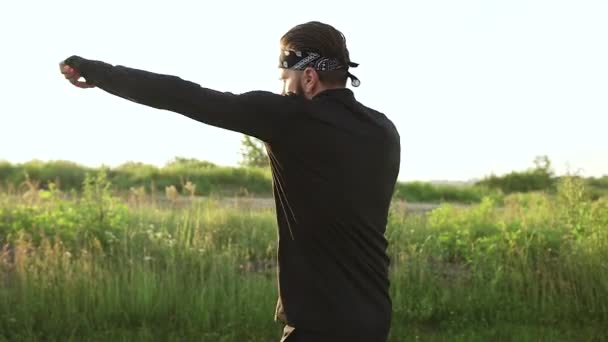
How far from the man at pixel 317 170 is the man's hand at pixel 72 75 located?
0.61 feet

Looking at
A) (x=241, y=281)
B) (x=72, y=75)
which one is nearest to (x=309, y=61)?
Result: (x=72, y=75)

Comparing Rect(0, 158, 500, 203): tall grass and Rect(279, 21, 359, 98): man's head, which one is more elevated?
Rect(0, 158, 500, 203): tall grass

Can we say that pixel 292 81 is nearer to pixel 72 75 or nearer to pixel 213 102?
pixel 213 102

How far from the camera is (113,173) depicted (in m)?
22.0

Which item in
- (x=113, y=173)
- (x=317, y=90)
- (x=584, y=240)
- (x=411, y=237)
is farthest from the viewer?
(x=113, y=173)

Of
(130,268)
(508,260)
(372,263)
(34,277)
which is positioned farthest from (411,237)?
(372,263)

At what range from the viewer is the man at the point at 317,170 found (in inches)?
86.4

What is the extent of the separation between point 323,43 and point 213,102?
375 mm

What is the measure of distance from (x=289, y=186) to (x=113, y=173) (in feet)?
67.0

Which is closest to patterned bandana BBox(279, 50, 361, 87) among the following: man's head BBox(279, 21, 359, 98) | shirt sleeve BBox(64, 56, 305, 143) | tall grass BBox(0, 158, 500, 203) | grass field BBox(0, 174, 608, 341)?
man's head BBox(279, 21, 359, 98)

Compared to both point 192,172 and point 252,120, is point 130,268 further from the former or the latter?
point 192,172

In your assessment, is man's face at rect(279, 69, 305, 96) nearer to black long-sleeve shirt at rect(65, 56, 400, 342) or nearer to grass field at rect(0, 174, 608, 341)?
black long-sleeve shirt at rect(65, 56, 400, 342)

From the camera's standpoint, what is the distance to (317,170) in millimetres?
2211

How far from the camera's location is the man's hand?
8.11ft
